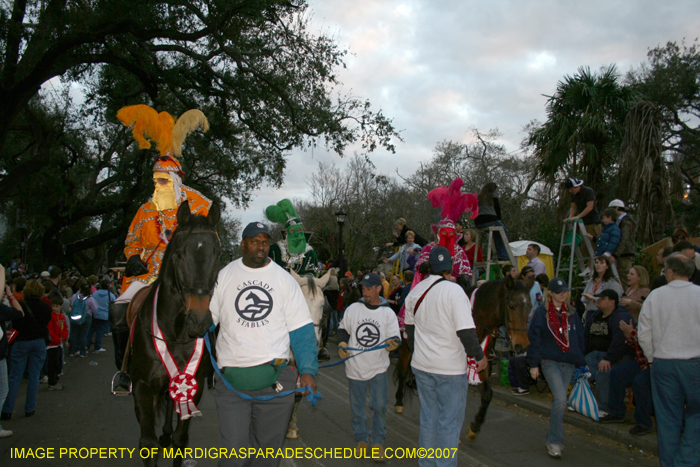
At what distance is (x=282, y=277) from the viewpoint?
153 inches

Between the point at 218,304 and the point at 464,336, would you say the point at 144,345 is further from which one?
the point at 464,336

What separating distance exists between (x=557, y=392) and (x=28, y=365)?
7846 millimetres

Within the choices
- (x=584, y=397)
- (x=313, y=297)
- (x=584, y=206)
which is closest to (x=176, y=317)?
(x=313, y=297)

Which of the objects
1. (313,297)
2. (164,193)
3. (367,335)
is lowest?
(367,335)

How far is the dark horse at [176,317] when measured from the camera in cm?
356

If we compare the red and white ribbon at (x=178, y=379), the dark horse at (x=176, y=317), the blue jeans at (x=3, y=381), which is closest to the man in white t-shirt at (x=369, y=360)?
the dark horse at (x=176, y=317)

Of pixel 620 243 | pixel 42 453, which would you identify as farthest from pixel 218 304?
pixel 620 243

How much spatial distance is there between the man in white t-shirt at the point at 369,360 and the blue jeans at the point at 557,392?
189 cm

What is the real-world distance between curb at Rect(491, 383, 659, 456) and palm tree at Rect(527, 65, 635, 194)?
707 cm

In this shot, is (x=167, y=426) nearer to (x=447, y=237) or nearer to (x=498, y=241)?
(x=447, y=237)

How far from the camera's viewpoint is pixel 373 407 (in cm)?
590

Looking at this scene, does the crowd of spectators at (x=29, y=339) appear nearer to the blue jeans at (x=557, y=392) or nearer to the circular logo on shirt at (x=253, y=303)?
the circular logo on shirt at (x=253, y=303)

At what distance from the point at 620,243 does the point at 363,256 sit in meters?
24.9

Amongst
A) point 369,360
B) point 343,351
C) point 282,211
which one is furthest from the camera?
point 282,211
